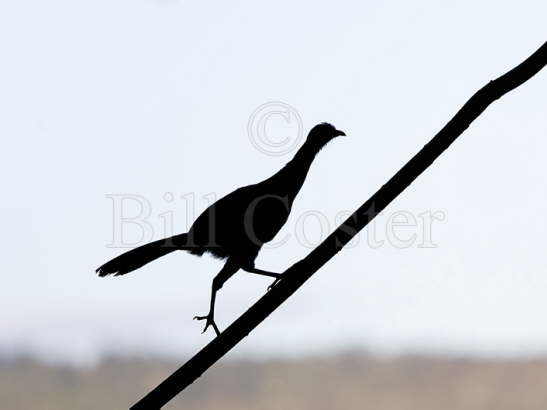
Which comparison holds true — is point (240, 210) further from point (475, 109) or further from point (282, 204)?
point (475, 109)

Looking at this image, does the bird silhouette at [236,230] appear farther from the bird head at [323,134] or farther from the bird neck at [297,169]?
the bird head at [323,134]

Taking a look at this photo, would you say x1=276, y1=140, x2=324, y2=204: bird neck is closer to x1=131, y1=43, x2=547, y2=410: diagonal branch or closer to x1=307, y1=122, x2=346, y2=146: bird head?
x1=307, y1=122, x2=346, y2=146: bird head

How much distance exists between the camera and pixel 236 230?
6.17 m

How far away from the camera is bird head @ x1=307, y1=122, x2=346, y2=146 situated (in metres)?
5.06

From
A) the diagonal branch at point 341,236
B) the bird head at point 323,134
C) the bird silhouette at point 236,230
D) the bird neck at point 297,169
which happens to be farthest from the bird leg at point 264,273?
the diagonal branch at point 341,236

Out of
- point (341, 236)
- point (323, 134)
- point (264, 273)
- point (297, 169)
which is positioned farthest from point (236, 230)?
point (341, 236)

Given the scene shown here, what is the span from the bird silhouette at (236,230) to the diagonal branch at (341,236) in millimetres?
2686

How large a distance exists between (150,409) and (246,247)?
3749 mm

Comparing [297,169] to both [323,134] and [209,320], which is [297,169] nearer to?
[323,134]

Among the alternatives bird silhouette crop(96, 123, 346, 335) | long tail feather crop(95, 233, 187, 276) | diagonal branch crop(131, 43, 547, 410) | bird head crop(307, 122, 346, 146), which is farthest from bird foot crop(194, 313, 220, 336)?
diagonal branch crop(131, 43, 547, 410)

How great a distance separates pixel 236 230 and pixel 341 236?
3775mm

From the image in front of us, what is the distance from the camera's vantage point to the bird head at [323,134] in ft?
16.6

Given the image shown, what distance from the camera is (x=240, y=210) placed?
237 inches

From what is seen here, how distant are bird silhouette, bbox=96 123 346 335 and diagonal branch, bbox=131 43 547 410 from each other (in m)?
2.69
